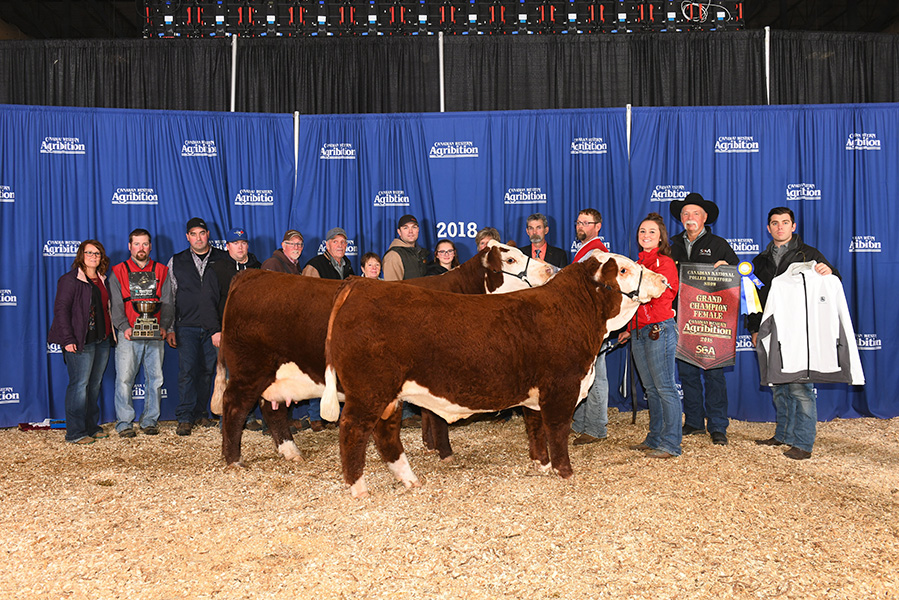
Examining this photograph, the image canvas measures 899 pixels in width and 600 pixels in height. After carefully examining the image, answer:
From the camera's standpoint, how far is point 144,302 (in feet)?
20.1

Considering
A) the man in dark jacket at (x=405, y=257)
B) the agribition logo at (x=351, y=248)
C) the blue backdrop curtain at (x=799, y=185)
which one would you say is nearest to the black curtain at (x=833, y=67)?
the blue backdrop curtain at (x=799, y=185)

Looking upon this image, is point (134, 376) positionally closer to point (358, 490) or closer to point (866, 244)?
point (358, 490)

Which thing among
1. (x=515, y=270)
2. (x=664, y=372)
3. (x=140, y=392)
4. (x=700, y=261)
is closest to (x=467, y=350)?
(x=515, y=270)

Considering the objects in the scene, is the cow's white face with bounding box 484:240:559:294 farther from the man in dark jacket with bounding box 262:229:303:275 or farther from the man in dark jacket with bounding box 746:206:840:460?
the man in dark jacket with bounding box 262:229:303:275

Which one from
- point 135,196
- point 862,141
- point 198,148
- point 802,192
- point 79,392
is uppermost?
point 198,148

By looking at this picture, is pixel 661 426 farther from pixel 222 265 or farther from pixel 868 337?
pixel 222 265

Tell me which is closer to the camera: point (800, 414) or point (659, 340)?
point (659, 340)

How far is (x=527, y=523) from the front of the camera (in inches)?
150

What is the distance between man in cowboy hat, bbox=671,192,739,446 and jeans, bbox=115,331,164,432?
5.02m

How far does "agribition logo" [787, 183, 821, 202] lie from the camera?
23.2 feet

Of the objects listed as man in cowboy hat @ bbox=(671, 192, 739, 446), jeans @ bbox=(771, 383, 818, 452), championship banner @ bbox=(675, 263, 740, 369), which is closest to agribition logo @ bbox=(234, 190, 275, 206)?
man in cowboy hat @ bbox=(671, 192, 739, 446)

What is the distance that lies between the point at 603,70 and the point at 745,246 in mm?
2867

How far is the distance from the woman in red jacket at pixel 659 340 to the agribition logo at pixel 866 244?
3.23 metres

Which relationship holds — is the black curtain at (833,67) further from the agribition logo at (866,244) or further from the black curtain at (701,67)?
the agribition logo at (866,244)
